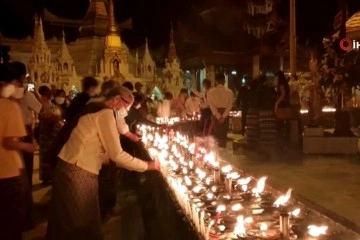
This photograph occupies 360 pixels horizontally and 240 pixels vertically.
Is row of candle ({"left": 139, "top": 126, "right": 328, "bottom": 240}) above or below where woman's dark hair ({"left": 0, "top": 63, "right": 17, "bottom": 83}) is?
below

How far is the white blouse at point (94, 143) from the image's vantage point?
4.43 m

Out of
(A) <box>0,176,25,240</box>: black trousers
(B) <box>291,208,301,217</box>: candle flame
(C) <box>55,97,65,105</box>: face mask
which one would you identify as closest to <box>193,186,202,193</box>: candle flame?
(B) <box>291,208,301,217</box>: candle flame

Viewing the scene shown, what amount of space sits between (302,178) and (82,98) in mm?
4218

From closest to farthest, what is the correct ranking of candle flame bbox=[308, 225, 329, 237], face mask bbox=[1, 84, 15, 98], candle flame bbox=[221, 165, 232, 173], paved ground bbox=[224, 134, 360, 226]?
candle flame bbox=[308, 225, 329, 237]
face mask bbox=[1, 84, 15, 98]
candle flame bbox=[221, 165, 232, 173]
paved ground bbox=[224, 134, 360, 226]

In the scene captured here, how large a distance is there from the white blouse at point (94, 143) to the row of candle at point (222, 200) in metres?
0.69

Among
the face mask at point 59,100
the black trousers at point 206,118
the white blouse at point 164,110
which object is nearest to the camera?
the face mask at point 59,100

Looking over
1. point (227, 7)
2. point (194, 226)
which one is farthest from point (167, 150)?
point (227, 7)

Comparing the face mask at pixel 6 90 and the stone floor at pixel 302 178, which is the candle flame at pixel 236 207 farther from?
the face mask at pixel 6 90

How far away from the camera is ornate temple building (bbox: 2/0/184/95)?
3294 cm

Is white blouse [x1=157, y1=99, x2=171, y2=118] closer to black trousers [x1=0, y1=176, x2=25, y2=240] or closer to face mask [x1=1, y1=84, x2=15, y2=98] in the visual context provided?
face mask [x1=1, y1=84, x2=15, y2=98]

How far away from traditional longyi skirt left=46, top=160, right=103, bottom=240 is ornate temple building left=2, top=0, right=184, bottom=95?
25.1 meters

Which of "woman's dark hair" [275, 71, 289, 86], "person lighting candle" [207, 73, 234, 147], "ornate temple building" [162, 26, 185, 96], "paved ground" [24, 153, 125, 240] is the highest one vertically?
"ornate temple building" [162, 26, 185, 96]

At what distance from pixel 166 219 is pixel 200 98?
12.4 metres

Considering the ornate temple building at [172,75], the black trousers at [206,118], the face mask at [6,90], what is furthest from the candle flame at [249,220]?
the ornate temple building at [172,75]
